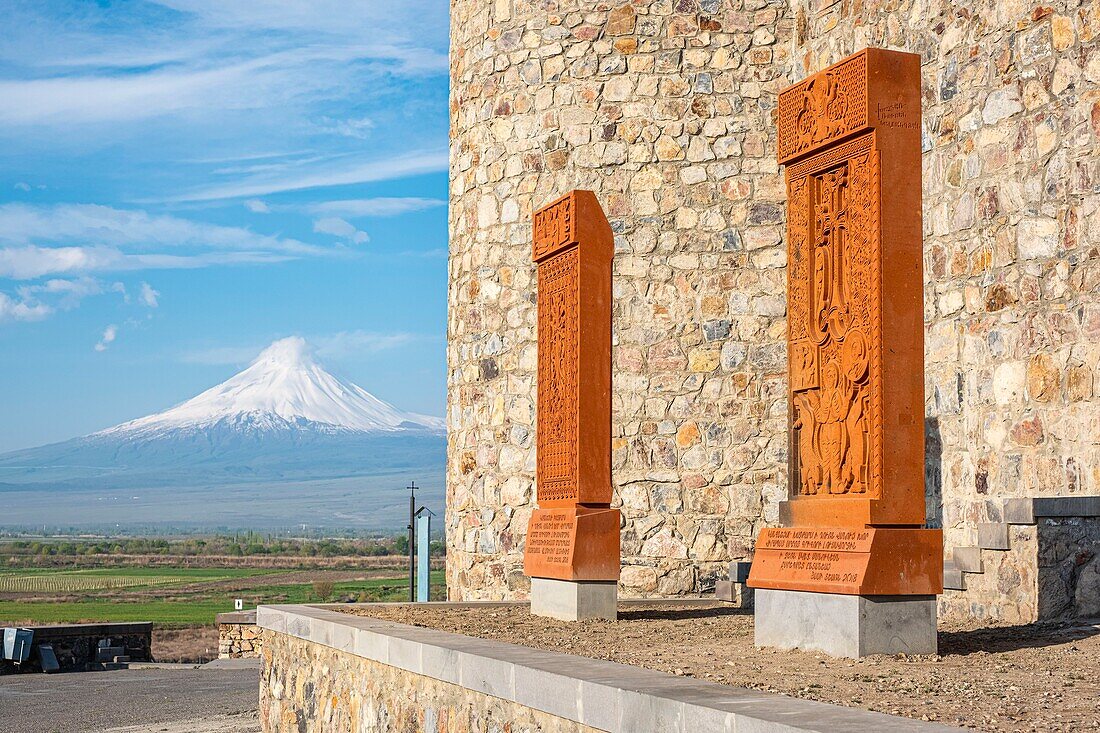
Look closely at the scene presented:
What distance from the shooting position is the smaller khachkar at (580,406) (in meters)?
8.49

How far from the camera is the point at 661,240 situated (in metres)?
11.7

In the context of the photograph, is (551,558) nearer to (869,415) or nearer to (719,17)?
(869,415)

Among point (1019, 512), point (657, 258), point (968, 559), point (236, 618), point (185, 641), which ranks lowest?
point (185, 641)

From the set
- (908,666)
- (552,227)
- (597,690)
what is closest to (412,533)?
(552,227)

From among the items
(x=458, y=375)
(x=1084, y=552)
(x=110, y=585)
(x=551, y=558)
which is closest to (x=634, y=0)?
(x=458, y=375)

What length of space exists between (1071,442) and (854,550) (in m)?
2.85

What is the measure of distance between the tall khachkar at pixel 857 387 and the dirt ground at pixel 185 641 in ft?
108

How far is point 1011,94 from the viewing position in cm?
868

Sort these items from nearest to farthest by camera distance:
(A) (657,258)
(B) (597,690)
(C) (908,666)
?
(B) (597,690), (C) (908,666), (A) (657,258)

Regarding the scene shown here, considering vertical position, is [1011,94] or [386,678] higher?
[1011,94]

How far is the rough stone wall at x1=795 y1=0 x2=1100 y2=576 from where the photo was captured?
796 cm

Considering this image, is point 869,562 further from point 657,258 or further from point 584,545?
point 657,258

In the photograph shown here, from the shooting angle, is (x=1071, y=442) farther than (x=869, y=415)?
Yes

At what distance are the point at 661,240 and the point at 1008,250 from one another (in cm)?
362
